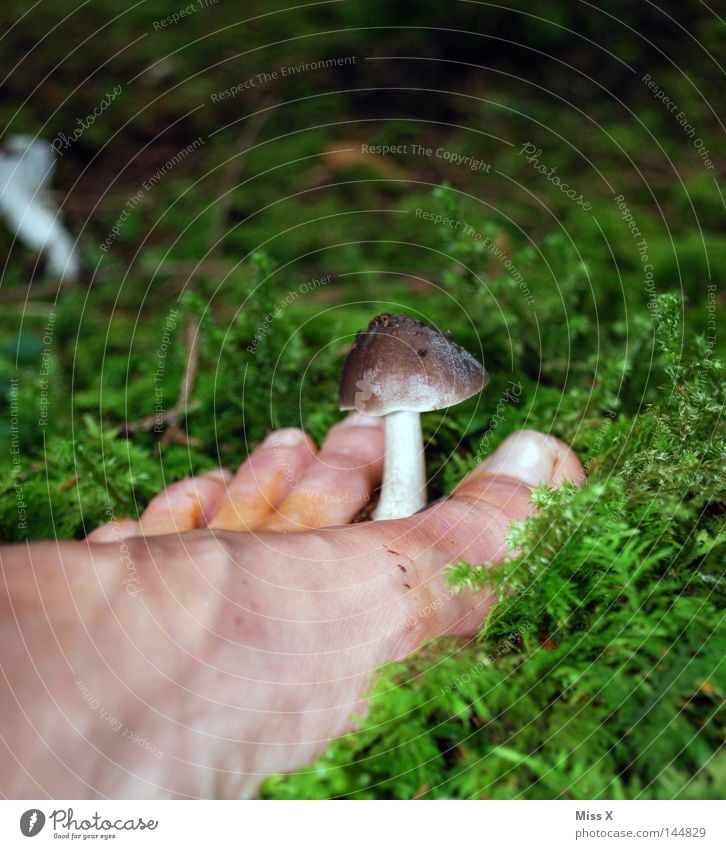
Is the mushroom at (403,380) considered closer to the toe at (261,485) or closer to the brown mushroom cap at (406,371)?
the brown mushroom cap at (406,371)

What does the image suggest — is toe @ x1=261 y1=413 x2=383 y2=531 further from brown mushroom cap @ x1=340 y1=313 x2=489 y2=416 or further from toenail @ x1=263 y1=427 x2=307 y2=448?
brown mushroom cap @ x1=340 y1=313 x2=489 y2=416

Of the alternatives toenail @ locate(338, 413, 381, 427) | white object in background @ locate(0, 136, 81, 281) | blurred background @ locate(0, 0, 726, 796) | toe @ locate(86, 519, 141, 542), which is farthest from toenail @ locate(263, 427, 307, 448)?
white object in background @ locate(0, 136, 81, 281)

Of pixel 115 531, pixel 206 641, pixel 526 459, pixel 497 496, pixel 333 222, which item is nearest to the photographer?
pixel 206 641

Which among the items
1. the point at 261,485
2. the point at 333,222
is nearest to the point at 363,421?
the point at 261,485

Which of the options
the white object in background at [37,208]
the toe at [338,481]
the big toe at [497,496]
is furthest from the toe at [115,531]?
the white object in background at [37,208]

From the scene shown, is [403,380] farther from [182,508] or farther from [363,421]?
[182,508]

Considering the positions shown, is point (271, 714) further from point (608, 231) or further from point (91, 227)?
point (91, 227)
